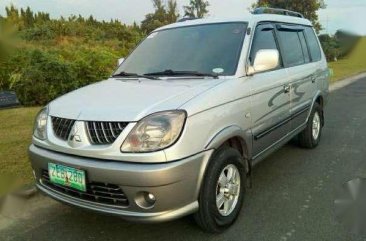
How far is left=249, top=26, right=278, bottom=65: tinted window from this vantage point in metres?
3.94

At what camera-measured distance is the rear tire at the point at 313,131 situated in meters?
5.53

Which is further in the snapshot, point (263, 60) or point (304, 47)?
point (304, 47)

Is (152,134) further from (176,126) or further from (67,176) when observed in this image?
(67,176)

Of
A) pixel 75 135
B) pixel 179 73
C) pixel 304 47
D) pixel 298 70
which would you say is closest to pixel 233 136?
pixel 179 73

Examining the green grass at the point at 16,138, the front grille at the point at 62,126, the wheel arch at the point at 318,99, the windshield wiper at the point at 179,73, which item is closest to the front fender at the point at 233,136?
the windshield wiper at the point at 179,73

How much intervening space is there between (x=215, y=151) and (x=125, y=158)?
735 millimetres

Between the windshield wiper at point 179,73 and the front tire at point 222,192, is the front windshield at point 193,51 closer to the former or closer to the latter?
the windshield wiper at point 179,73

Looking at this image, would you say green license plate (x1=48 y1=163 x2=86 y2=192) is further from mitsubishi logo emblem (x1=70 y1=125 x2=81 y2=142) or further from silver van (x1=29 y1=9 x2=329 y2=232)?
mitsubishi logo emblem (x1=70 y1=125 x2=81 y2=142)

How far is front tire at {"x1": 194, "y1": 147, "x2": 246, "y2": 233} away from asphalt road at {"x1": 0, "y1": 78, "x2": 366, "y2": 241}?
12 centimetres

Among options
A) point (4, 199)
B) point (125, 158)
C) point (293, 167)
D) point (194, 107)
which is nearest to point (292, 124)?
point (293, 167)

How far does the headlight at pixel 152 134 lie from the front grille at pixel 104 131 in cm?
10

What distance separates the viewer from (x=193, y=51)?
13.0 feet

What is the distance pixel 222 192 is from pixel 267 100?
1156 mm

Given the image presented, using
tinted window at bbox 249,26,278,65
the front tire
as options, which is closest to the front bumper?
the front tire
